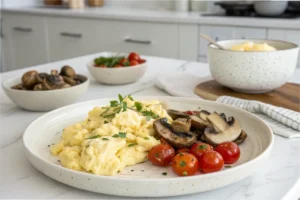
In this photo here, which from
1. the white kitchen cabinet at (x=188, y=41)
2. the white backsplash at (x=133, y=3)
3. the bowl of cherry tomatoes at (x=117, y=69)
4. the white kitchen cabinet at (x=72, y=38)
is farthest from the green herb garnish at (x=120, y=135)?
the white backsplash at (x=133, y=3)

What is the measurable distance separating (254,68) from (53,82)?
2.04 feet

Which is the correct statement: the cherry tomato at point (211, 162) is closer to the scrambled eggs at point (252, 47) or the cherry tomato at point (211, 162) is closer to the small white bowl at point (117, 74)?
the scrambled eggs at point (252, 47)

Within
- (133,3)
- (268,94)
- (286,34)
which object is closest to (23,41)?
(133,3)

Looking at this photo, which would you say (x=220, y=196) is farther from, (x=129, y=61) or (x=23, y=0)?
(x=23, y=0)

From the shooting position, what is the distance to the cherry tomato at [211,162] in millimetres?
852

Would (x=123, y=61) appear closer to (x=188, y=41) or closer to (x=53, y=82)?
(x=53, y=82)

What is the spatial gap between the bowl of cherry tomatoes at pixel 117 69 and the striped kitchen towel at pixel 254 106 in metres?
0.09

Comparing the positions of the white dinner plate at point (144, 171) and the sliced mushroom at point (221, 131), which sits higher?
the sliced mushroom at point (221, 131)

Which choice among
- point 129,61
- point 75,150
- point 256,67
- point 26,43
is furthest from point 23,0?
point 75,150

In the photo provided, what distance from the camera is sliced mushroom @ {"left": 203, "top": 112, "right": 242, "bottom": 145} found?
38.8 inches

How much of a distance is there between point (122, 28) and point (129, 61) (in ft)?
6.09

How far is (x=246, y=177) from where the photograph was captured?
90cm

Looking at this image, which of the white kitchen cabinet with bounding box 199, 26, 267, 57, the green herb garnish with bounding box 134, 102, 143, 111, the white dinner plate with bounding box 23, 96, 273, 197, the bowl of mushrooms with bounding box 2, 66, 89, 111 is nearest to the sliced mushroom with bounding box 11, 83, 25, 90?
the bowl of mushrooms with bounding box 2, 66, 89, 111

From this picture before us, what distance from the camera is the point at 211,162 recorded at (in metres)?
0.85
